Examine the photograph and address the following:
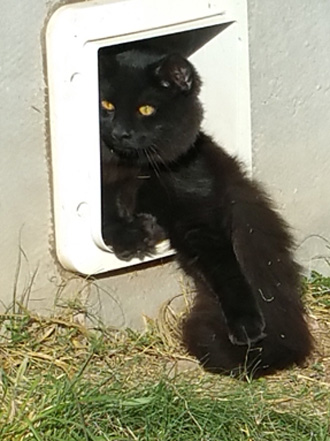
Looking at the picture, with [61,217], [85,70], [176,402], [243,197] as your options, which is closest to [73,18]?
[85,70]

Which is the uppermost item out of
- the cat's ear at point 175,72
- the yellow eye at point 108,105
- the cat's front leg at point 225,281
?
the cat's ear at point 175,72

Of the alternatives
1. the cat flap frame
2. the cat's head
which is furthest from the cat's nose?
the cat flap frame

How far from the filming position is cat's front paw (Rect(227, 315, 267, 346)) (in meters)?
2.94

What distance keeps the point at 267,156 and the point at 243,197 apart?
0.24 meters

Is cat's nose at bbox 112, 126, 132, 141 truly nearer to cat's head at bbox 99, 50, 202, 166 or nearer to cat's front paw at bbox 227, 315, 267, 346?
cat's head at bbox 99, 50, 202, 166

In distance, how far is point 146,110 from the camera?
3.06m

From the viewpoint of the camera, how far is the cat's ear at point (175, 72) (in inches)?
118

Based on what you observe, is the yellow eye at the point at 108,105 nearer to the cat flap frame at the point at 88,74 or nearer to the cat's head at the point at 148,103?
the cat's head at the point at 148,103

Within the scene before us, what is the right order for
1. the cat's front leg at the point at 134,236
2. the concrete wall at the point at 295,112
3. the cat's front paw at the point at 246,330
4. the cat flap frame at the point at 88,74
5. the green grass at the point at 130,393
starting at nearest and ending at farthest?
the green grass at the point at 130,393, the cat flap frame at the point at 88,74, the cat's front paw at the point at 246,330, the cat's front leg at the point at 134,236, the concrete wall at the point at 295,112

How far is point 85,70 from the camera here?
2832 mm

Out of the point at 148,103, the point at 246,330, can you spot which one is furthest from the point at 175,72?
the point at 246,330

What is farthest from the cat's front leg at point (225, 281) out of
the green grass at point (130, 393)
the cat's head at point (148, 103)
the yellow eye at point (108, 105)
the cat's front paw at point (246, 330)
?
the yellow eye at point (108, 105)

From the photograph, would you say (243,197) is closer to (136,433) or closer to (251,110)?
(251,110)

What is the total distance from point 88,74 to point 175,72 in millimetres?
272
